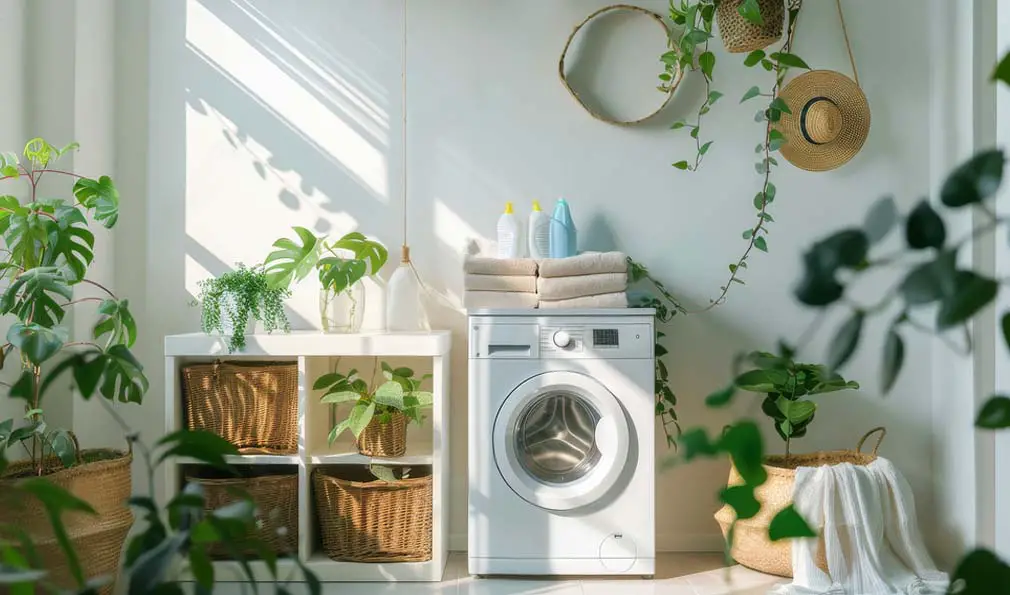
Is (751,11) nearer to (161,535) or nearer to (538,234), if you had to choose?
(538,234)

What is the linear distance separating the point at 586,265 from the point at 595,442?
1.88ft

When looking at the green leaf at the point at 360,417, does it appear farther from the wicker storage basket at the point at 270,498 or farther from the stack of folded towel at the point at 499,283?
the stack of folded towel at the point at 499,283

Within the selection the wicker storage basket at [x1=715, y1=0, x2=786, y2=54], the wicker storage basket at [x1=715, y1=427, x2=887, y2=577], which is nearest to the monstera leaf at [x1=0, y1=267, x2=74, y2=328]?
the wicker storage basket at [x1=715, y1=427, x2=887, y2=577]

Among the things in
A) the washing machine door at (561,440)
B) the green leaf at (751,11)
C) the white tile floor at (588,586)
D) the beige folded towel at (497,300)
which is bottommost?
the white tile floor at (588,586)

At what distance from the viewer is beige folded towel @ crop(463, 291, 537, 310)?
2865 millimetres

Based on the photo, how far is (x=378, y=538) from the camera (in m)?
2.78

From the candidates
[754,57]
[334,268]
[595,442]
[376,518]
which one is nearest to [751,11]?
[754,57]

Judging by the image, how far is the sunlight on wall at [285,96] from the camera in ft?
10.4

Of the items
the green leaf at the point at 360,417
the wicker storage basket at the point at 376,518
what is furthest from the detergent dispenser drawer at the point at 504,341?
the wicker storage basket at the point at 376,518

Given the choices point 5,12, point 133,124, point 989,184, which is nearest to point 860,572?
point 989,184

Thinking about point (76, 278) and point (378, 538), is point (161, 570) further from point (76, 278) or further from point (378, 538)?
point (378, 538)

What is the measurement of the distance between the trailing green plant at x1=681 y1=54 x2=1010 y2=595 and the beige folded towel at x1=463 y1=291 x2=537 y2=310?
2533 millimetres

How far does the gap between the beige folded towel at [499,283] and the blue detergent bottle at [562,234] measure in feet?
0.53

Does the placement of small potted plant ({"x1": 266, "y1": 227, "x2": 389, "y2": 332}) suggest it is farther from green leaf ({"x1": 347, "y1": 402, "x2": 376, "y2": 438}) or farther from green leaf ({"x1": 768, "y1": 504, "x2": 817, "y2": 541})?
green leaf ({"x1": 768, "y1": 504, "x2": 817, "y2": 541})
